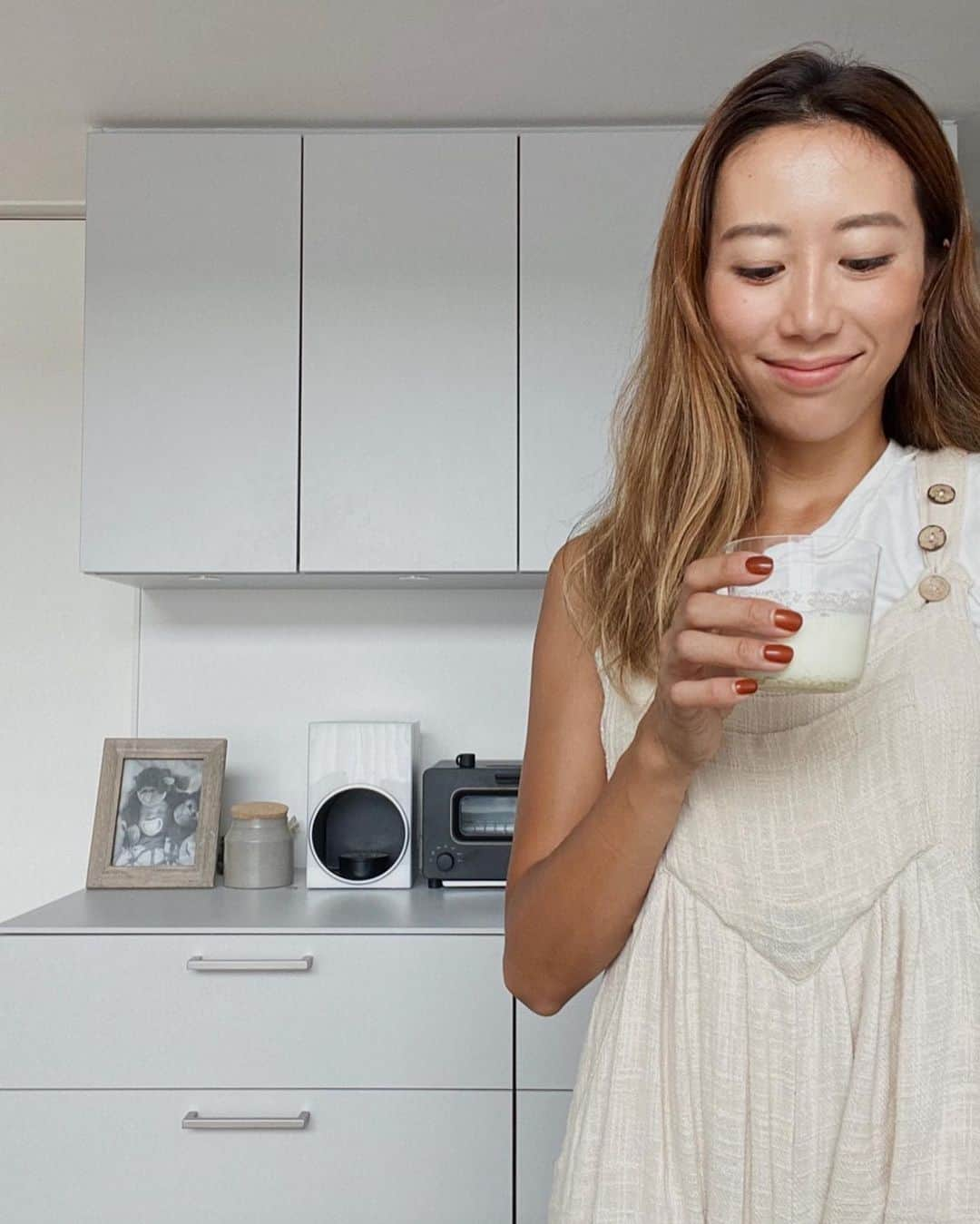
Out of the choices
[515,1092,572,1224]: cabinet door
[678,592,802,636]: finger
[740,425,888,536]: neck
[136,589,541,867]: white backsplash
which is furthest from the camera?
[136,589,541,867]: white backsplash

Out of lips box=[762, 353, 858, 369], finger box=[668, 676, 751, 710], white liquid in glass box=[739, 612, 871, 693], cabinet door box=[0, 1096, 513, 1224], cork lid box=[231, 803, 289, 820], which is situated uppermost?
lips box=[762, 353, 858, 369]

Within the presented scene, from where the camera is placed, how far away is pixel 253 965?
221cm

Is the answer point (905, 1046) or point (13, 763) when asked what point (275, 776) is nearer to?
point (13, 763)

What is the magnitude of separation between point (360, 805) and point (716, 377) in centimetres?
188

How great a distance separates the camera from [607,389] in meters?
2.55

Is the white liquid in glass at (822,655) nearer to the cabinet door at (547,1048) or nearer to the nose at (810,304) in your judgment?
the nose at (810,304)

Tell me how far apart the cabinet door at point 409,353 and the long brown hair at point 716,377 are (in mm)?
1523

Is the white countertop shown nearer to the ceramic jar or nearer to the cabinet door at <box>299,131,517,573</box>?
the ceramic jar

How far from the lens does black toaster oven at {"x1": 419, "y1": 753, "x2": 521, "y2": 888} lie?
2555 millimetres

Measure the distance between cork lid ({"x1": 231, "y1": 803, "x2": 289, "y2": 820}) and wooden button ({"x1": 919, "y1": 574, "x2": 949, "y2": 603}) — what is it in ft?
6.12

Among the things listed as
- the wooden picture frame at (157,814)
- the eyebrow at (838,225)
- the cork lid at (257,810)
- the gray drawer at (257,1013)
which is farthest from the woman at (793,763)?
the wooden picture frame at (157,814)

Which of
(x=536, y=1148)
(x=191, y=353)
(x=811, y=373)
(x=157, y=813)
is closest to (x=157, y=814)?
(x=157, y=813)

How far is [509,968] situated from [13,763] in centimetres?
222

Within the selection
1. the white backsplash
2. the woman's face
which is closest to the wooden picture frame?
the white backsplash
